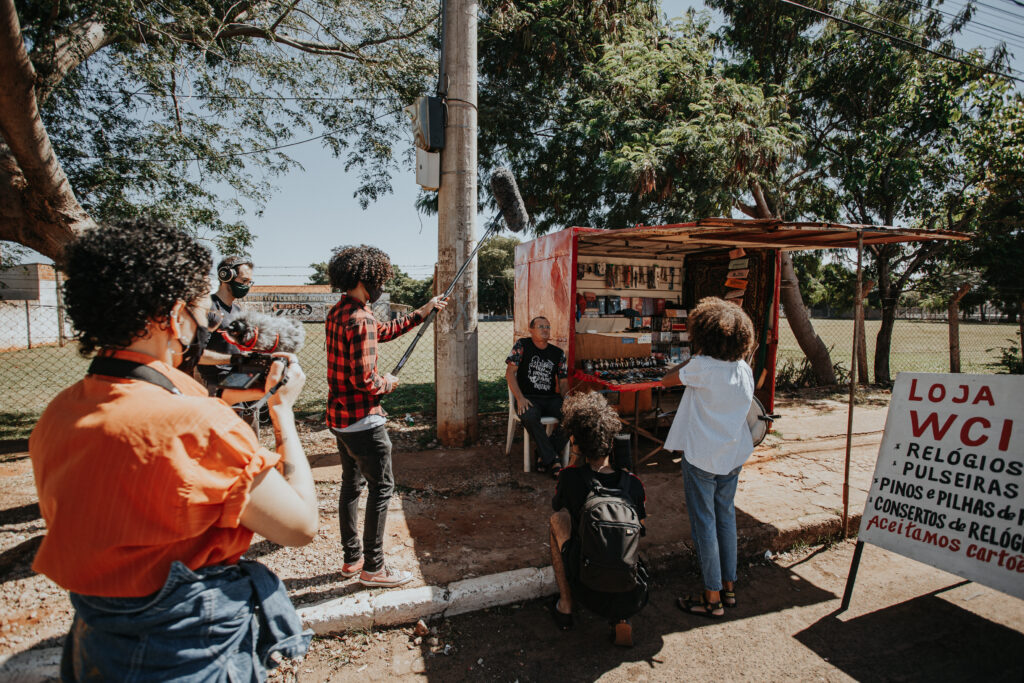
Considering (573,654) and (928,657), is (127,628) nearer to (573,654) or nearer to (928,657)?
(573,654)

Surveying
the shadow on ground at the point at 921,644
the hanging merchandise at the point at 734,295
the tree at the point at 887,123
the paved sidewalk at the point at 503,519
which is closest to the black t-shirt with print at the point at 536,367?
the paved sidewalk at the point at 503,519

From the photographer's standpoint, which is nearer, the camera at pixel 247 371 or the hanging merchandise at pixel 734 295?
the camera at pixel 247 371

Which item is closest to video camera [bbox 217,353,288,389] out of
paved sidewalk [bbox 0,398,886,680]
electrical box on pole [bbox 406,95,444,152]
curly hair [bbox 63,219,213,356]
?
curly hair [bbox 63,219,213,356]

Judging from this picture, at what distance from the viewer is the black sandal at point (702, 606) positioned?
3078mm

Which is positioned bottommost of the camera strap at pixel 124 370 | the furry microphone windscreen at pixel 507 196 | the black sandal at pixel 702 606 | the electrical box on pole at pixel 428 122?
the black sandal at pixel 702 606

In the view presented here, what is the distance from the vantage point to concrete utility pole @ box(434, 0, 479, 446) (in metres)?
5.47

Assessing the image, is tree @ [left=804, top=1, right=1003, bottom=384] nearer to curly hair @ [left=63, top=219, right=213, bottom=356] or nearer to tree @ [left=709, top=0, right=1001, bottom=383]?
tree @ [left=709, top=0, right=1001, bottom=383]

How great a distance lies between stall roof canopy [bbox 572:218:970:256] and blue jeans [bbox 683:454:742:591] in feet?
6.47

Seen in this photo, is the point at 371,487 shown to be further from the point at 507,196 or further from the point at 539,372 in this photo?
the point at 507,196

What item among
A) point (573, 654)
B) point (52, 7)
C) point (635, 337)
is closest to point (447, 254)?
point (635, 337)

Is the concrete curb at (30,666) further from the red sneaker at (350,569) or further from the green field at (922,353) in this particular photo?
the green field at (922,353)

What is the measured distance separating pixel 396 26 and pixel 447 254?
4.56 meters

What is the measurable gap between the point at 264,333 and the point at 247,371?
0.48ft

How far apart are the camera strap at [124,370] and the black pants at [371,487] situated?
181cm
